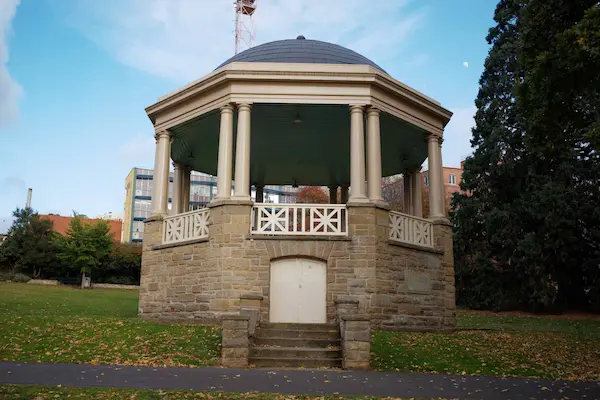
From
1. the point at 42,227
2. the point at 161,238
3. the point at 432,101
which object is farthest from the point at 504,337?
the point at 42,227

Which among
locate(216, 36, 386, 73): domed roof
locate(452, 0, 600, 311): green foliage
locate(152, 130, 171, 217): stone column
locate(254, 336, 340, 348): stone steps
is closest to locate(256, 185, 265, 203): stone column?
locate(152, 130, 171, 217): stone column

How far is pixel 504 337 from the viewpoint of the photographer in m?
15.3

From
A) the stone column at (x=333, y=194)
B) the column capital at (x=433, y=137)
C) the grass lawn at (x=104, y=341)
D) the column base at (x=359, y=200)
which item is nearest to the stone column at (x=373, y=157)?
the column base at (x=359, y=200)

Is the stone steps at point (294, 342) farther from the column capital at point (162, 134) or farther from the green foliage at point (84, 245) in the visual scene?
the green foliage at point (84, 245)

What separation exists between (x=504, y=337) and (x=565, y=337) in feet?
8.37

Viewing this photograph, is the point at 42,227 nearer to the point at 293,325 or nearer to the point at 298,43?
the point at 298,43

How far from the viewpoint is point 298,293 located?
50.6 feet

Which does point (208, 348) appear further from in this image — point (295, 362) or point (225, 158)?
point (225, 158)

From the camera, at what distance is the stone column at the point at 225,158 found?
16.3 metres

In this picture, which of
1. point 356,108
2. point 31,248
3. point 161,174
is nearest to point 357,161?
point 356,108

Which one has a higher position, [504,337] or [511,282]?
[511,282]

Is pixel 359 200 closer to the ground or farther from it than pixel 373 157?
closer to the ground

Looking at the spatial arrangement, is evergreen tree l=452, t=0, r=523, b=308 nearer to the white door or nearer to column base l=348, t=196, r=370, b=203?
column base l=348, t=196, r=370, b=203

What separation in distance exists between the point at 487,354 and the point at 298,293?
5.16 meters
